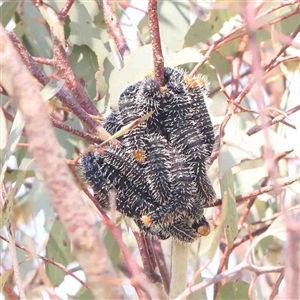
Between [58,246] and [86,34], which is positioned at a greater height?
[86,34]

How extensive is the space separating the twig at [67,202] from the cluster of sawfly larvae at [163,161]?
0.46m

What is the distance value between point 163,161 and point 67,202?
0.47m

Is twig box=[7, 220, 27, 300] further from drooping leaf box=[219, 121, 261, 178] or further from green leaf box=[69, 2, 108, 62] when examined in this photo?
green leaf box=[69, 2, 108, 62]

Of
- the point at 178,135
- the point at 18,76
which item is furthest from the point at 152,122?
the point at 18,76

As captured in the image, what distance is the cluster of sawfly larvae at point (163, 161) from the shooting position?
3.51ft

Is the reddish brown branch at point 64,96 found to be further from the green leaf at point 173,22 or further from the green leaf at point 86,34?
the green leaf at point 173,22

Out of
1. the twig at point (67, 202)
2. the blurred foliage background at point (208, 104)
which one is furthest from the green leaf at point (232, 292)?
the twig at point (67, 202)

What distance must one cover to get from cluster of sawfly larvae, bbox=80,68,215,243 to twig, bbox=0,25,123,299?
46cm

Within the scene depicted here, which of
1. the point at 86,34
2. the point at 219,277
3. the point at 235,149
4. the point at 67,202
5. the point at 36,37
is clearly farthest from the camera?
the point at 36,37

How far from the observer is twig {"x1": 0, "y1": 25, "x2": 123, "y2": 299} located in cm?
A: 60

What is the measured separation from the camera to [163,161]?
106 centimetres

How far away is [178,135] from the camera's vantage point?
1.09 metres

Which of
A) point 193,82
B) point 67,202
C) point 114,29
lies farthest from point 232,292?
point 67,202

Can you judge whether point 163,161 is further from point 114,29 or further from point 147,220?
point 114,29
